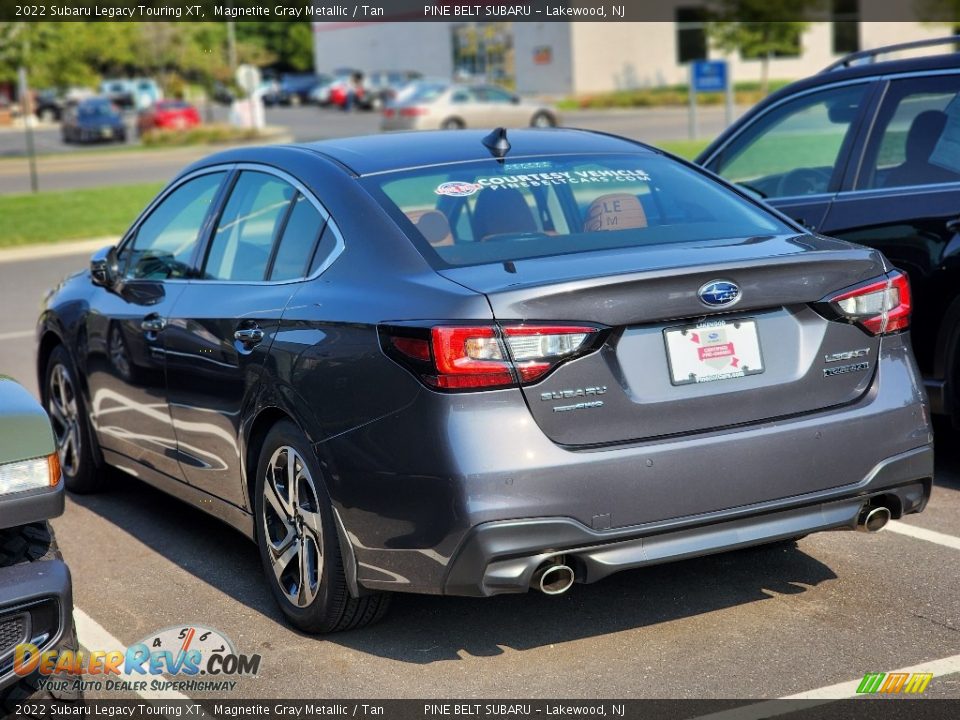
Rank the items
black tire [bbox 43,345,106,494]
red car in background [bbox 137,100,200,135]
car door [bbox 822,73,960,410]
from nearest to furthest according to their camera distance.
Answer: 1. car door [bbox 822,73,960,410]
2. black tire [bbox 43,345,106,494]
3. red car in background [bbox 137,100,200,135]

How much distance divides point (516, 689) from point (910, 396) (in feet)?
5.16

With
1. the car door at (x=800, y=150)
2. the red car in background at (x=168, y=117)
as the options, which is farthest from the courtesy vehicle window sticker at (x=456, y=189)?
the red car in background at (x=168, y=117)

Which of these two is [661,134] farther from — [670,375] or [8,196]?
[670,375]

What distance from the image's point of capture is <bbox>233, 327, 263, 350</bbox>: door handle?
4.76 meters

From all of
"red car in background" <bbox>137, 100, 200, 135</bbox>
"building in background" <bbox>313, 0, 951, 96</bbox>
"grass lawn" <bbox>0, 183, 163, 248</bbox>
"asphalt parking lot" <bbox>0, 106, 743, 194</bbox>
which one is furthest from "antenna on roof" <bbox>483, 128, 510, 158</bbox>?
"building in background" <bbox>313, 0, 951, 96</bbox>

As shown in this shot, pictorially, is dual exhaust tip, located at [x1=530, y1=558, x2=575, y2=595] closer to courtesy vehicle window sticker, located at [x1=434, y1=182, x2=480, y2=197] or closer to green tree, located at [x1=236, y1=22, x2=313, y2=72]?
courtesy vehicle window sticker, located at [x1=434, y1=182, x2=480, y2=197]

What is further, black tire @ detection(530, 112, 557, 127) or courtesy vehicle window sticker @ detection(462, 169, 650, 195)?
black tire @ detection(530, 112, 557, 127)

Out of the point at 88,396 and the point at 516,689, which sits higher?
the point at 88,396

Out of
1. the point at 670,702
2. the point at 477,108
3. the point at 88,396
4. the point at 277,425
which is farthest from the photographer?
the point at 477,108

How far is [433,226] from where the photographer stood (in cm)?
461

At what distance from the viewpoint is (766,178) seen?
7223mm

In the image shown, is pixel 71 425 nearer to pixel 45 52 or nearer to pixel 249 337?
pixel 249 337

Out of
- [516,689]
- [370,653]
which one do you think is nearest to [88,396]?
[370,653]

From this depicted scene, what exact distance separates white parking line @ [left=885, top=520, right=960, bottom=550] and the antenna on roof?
2.19 m
